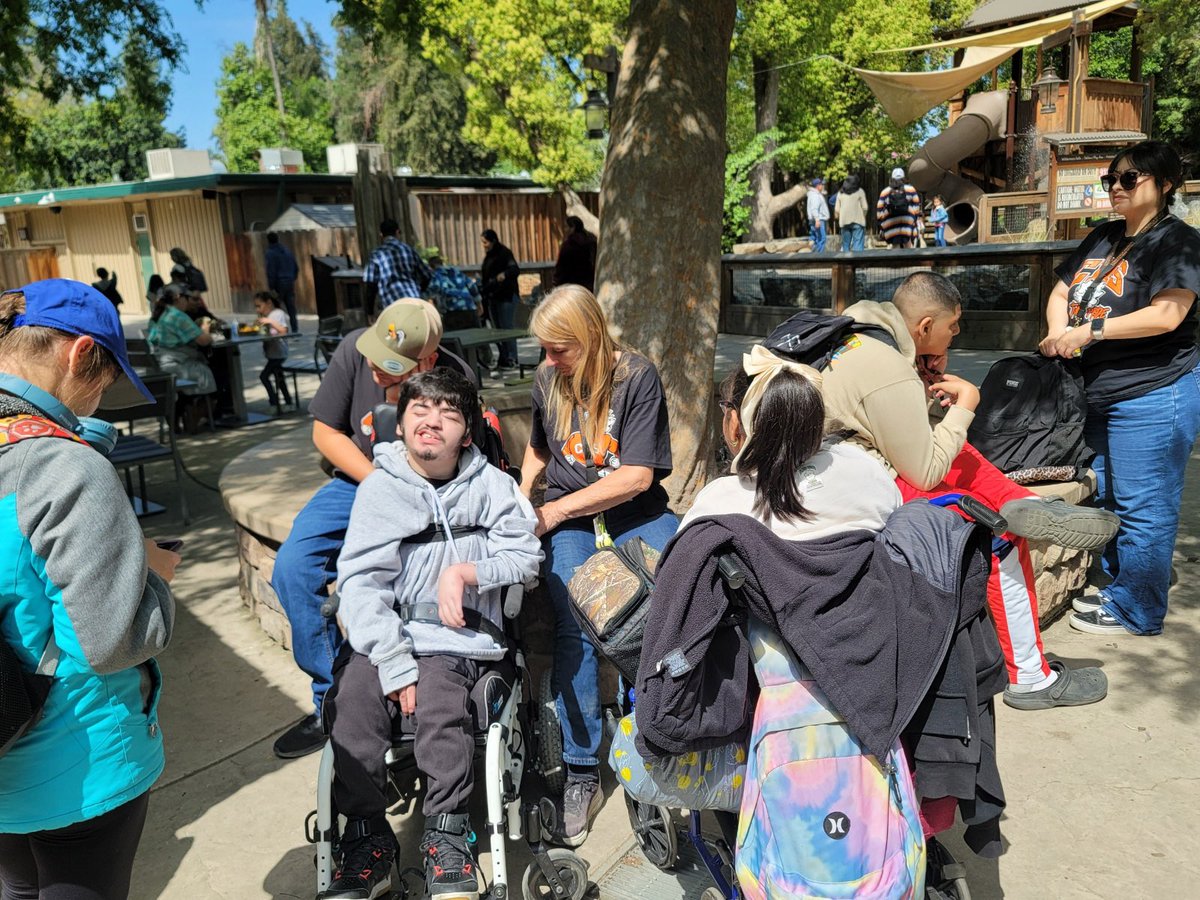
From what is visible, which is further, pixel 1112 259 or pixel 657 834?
pixel 1112 259

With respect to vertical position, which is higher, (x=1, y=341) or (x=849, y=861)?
(x=1, y=341)

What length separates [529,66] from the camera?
61.9 feet

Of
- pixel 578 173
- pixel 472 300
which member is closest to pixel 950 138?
pixel 578 173

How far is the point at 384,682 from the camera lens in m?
2.76

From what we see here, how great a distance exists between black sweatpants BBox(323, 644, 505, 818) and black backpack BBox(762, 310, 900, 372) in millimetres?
1302

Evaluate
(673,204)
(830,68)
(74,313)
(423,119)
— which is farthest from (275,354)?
(423,119)

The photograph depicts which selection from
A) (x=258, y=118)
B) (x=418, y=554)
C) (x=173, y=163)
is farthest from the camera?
(x=258, y=118)

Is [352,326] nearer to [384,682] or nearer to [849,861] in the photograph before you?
[384,682]

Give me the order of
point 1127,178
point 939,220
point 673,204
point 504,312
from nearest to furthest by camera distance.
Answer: point 1127,178 → point 673,204 → point 504,312 → point 939,220

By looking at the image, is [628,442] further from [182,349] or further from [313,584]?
[182,349]

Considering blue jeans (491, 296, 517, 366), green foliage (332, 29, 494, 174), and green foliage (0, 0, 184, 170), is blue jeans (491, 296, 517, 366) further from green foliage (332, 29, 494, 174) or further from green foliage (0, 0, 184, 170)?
green foliage (332, 29, 494, 174)

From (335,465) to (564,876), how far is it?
5.82 ft

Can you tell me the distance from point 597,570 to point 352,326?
9.35 m

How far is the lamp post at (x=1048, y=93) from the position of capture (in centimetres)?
1759
